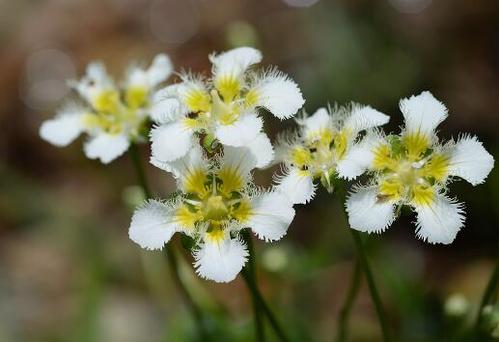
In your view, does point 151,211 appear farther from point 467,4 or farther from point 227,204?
point 467,4

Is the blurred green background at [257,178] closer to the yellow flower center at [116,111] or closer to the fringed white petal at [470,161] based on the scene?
the yellow flower center at [116,111]

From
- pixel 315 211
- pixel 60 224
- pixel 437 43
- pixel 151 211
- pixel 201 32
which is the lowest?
pixel 151 211

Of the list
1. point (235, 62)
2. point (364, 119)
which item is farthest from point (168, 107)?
point (364, 119)

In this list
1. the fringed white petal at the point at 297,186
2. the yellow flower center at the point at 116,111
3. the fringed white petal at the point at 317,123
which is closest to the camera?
the fringed white petal at the point at 297,186

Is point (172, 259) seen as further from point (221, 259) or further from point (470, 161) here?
point (470, 161)

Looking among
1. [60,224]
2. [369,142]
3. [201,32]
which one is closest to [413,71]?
[201,32]

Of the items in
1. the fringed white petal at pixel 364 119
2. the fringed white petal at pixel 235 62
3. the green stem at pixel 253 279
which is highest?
the fringed white petal at pixel 235 62

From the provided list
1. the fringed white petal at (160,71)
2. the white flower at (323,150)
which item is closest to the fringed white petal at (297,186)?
the white flower at (323,150)
